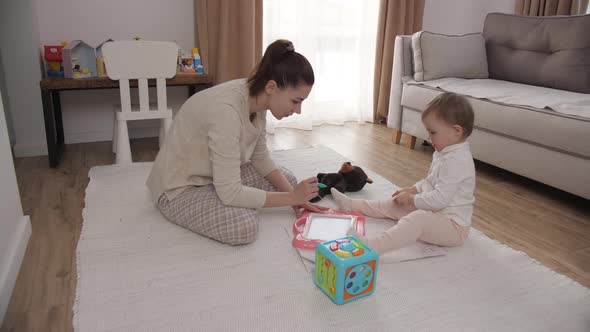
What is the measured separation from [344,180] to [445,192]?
0.56 meters

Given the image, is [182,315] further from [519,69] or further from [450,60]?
[519,69]

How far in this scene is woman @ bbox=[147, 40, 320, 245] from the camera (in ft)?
4.45

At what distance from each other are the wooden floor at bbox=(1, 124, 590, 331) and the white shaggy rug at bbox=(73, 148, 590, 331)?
0.08 m

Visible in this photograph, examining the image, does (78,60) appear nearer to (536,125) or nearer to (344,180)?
(344,180)

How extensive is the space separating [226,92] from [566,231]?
1.39 meters

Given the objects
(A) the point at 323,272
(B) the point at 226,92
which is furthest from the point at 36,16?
(A) the point at 323,272

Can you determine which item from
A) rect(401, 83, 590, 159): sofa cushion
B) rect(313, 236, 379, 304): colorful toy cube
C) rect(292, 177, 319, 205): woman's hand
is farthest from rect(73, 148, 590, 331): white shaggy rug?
rect(401, 83, 590, 159): sofa cushion

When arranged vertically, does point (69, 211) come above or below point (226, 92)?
below

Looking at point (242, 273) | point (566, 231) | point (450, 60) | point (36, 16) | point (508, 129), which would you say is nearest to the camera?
point (242, 273)

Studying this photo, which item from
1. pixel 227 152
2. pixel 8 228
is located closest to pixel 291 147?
pixel 227 152

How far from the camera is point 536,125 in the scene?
2.02m

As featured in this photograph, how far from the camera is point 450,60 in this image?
2762 millimetres

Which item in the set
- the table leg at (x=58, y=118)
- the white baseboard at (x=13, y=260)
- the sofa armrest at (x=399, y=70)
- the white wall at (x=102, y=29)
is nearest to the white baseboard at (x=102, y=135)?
the white wall at (x=102, y=29)

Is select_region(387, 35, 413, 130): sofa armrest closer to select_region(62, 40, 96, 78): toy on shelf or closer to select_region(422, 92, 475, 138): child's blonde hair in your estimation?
select_region(422, 92, 475, 138): child's blonde hair
